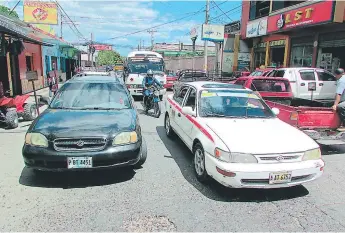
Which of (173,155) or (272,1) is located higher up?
(272,1)

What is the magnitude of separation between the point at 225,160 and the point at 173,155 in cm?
225

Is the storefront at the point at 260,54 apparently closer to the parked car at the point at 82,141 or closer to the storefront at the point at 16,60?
the storefront at the point at 16,60

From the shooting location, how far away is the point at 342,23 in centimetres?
1383

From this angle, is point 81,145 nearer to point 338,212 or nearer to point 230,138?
point 230,138

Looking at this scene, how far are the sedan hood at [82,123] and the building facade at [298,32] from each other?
1243cm

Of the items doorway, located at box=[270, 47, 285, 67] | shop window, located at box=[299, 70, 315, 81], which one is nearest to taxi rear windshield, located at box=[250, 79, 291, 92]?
shop window, located at box=[299, 70, 315, 81]

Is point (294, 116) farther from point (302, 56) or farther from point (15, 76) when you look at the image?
point (15, 76)

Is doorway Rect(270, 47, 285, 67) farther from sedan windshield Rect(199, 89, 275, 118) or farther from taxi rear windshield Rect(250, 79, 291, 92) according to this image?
sedan windshield Rect(199, 89, 275, 118)

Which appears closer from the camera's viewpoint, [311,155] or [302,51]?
[311,155]

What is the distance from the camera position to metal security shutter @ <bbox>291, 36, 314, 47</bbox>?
16817mm

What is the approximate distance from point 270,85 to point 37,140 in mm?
6647

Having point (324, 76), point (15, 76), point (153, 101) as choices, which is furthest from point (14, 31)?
point (324, 76)

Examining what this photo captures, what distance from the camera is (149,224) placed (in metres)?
3.39

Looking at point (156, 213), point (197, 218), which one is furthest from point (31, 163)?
point (197, 218)
